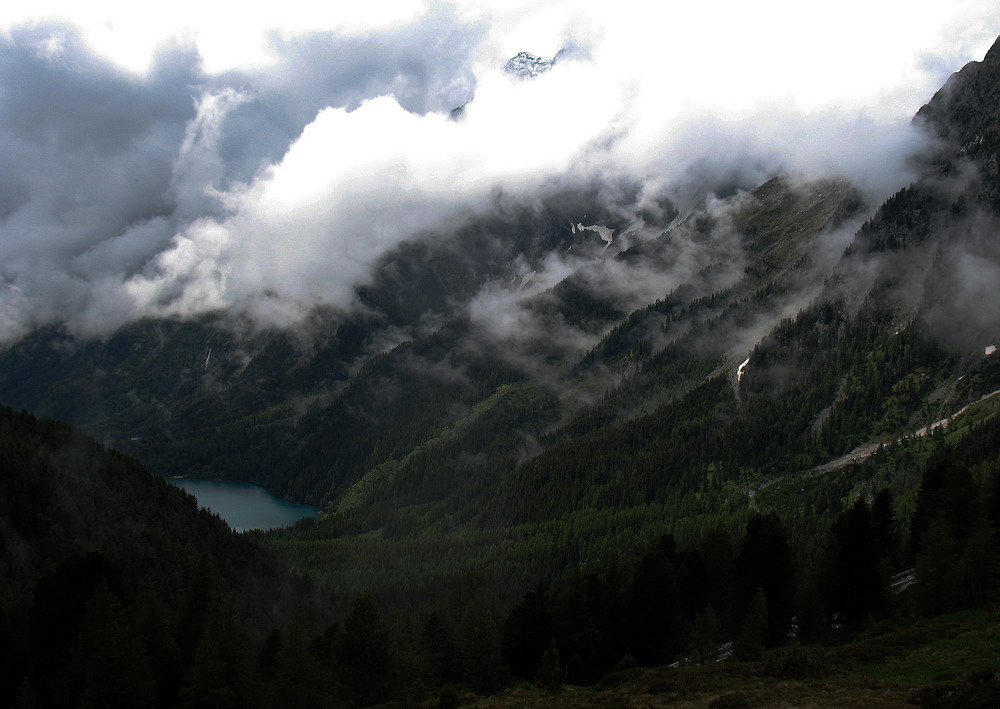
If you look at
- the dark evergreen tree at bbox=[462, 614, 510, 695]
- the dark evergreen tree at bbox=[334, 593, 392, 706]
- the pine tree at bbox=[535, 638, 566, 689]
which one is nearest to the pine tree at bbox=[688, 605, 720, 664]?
the pine tree at bbox=[535, 638, 566, 689]

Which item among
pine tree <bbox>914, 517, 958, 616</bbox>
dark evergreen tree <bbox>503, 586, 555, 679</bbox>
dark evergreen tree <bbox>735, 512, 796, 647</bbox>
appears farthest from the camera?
dark evergreen tree <bbox>503, 586, 555, 679</bbox>

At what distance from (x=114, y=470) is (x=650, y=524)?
125365 mm

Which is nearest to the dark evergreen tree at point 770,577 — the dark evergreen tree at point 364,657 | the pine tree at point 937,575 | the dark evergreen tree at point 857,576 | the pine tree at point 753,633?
→ the dark evergreen tree at point 857,576

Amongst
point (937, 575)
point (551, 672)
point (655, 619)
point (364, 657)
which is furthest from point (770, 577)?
point (364, 657)

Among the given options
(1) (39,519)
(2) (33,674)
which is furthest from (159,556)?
(2) (33,674)

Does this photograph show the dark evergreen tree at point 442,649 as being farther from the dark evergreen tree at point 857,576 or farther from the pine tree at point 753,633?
the dark evergreen tree at point 857,576

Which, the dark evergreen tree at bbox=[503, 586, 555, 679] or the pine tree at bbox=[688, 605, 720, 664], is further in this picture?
the dark evergreen tree at bbox=[503, 586, 555, 679]

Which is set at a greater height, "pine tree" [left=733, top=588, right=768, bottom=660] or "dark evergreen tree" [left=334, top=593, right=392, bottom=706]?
"dark evergreen tree" [left=334, top=593, right=392, bottom=706]

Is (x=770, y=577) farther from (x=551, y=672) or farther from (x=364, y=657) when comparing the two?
(x=364, y=657)

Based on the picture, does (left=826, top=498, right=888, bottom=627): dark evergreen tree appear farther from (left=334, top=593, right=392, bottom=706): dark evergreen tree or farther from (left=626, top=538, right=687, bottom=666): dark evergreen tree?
(left=334, top=593, right=392, bottom=706): dark evergreen tree

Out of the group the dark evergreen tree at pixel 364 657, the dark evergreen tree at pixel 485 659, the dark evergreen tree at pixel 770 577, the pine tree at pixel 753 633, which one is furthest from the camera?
the dark evergreen tree at pixel 364 657

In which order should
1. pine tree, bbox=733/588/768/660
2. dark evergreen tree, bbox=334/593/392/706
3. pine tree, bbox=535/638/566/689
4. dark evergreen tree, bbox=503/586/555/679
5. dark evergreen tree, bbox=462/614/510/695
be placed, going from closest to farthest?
1. pine tree, bbox=733/588/768/660
2. pine tree, bbox=535/638/566/689
3. dark evergreen tree, bbox=462/614/510/695
4. dark evergreen tree, bbox=334/593/392/706
5. dark evergreen tree, bbox=503/586/555/679

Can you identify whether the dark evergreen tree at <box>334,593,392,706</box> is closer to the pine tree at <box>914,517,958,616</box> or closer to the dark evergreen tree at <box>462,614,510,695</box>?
the dark evergreen tree at <box>462,614,510,695</box>

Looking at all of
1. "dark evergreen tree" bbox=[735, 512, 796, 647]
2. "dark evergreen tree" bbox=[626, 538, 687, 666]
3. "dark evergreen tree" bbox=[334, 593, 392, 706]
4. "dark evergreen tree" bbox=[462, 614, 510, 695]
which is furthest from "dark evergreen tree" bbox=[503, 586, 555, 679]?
"dark evergreen tree" bbox=[735, 512, 796, 647]
